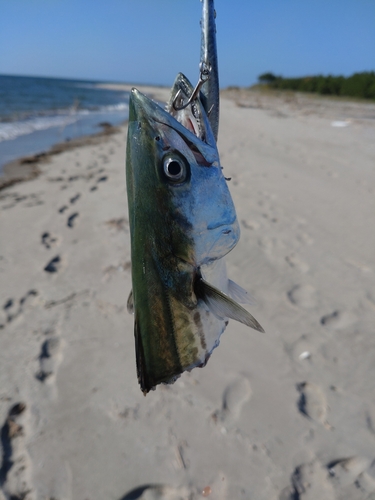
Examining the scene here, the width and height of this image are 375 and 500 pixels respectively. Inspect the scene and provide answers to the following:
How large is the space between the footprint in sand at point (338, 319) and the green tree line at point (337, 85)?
34.7 m

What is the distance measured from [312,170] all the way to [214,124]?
273 inches

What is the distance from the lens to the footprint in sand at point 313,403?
2.30 metres

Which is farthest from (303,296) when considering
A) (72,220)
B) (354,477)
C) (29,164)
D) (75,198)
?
(29,164)

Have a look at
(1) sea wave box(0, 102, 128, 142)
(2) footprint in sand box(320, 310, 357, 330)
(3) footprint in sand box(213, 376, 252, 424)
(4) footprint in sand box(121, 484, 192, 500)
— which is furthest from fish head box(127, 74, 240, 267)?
(1) sea wave box(0, 102, 128, 142)

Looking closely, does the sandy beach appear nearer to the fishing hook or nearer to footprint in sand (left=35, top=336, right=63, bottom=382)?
footprint in sand (left=35, top=336, right=63, bottom=382)

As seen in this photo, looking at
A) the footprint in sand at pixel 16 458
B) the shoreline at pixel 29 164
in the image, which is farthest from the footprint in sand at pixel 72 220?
the footprint in sand at pixel 16 458

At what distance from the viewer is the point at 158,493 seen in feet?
6.23

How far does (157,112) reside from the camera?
94cm

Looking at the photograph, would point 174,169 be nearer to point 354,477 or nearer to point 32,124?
point 354,477

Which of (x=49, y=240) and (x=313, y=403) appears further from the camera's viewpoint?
(x=49, y=240)

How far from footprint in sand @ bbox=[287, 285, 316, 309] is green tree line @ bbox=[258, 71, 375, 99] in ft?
113

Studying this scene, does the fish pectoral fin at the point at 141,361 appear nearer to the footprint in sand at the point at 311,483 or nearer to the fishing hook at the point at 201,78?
the fishing hook at the point at 201,78

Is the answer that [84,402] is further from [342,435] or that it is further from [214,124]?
[214,124]

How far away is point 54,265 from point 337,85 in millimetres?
40377
